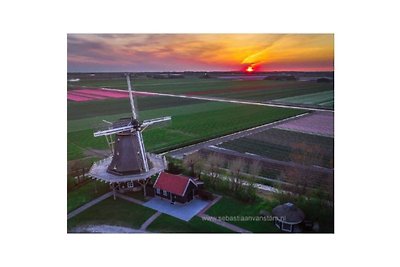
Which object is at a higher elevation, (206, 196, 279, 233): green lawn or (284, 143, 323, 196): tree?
(284, 143, 323, 196): tree

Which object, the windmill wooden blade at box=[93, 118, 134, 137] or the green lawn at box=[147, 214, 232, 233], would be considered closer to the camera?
the green lawn at box=[147, 214, 232, 233]

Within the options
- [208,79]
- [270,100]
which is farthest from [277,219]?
[208,79]

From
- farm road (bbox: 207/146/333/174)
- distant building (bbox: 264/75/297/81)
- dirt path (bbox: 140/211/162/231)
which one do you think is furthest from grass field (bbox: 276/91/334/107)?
dirt path (bbox: 140/211/162/231)

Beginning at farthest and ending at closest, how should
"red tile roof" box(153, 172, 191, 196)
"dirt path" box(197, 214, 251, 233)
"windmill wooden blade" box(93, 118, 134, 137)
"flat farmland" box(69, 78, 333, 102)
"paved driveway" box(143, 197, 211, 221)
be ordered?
"flat farmland" box(69, 78, 333, 102), "windmill wooden blade" box(93, 118, 134, 137), "red tile roof" box(153, 172, 191, 196), "paved driveway" box(143, 197, 211, 221), "dirt path" box(197, 214, 251, 233)

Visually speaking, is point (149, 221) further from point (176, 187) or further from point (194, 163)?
point (194, 163)

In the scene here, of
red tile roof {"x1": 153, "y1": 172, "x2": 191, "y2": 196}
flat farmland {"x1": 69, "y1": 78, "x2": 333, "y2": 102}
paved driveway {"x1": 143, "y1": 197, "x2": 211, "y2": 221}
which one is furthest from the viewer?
flat farmland {"x1": 69, "y1": 78, "x2": 333, "y2": 102}

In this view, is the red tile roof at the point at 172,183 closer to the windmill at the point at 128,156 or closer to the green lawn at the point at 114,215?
the windmill at the point at 128,156

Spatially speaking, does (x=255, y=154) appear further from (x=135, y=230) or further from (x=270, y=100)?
(x=135, y=230)

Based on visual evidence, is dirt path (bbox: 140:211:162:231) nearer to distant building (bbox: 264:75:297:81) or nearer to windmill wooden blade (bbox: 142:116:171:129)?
windmill wooden blade (bbox: 142:116:171:129)
